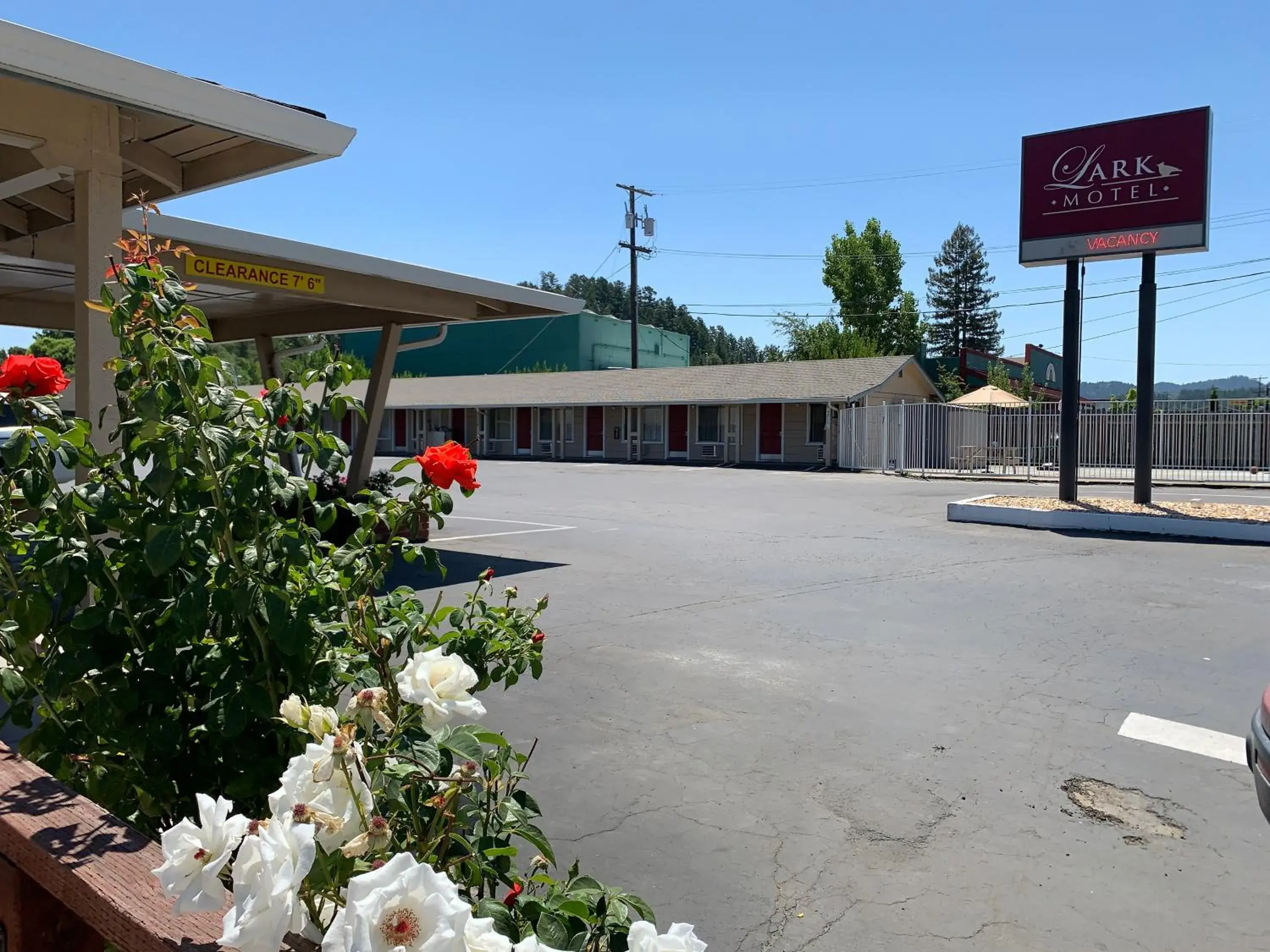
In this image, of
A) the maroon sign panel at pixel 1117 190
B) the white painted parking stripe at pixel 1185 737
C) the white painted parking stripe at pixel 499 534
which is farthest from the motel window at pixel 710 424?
the white painted parking stripe at pixel 1185 737

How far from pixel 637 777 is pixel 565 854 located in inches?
37.3

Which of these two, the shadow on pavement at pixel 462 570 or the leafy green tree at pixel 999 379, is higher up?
the leafy green tree at pixel 999 379

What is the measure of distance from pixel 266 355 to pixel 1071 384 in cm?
1392

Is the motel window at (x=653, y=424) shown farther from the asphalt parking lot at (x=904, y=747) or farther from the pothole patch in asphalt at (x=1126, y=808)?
the pothole patch in asphalt at (x=1126, y=808)

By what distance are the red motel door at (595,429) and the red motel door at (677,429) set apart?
10.4 feet

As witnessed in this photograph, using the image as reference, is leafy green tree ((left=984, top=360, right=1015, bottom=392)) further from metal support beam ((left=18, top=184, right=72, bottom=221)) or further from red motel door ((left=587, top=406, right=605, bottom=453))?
metal support beam ((left=18, top=184, right=72, bottom=221))

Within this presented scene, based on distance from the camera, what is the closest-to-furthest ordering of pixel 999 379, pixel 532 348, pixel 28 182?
pixel 28 182 < pixel 999 379 < pixel 532 348

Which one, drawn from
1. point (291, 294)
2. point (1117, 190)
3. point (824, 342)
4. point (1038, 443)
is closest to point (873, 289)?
point (824, 342)

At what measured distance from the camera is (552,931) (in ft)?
5.28

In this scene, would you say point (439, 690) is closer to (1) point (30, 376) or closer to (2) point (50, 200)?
(1) point (30, 376)

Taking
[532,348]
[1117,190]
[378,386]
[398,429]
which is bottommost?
[398,429]

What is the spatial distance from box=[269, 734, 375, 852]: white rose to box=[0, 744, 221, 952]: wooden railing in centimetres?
19

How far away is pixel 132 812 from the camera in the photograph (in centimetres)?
221

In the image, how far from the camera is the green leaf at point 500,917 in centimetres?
159
